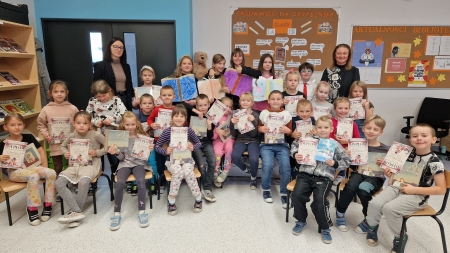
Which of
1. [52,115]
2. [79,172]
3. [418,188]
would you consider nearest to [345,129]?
[418,188]

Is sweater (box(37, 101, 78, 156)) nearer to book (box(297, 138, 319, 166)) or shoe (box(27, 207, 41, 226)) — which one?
shoe (box(27, 207, 41, 226))

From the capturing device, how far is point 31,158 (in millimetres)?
2654

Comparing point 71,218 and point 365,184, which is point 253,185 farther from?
point 71,218

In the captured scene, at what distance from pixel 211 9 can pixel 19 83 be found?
9.24 feet

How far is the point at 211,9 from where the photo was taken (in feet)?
14.7

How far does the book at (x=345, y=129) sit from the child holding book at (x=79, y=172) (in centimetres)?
231

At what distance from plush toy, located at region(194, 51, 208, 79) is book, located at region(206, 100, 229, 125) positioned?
49 centimetres

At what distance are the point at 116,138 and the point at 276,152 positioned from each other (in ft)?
5.30

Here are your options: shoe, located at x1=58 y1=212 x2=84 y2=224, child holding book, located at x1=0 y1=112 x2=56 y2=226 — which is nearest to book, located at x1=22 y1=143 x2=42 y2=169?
child holding book, located at x1=0 y1=112 x2=56 y2=226

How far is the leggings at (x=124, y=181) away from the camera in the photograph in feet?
8.43

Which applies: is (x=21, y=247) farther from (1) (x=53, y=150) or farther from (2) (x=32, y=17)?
(2) (x=32, y=17)

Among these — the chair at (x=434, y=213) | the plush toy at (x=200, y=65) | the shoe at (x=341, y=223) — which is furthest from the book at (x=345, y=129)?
the plush toy at (x=200, y=65)

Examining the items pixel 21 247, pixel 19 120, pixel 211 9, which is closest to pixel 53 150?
pixel 19 120

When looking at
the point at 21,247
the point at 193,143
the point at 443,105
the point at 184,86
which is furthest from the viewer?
the point at 443,105
